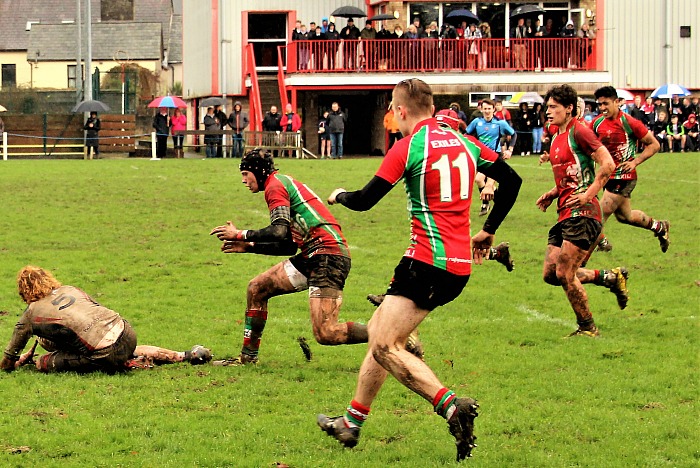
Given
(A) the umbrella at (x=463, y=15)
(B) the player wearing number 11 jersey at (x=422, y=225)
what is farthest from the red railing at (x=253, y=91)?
(B) the player wearing number 11 jersey at (x=422, y=225)

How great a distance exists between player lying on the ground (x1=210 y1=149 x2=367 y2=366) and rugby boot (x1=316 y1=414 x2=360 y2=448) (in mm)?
1599

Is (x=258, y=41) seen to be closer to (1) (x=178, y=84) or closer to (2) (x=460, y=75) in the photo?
(2) (x=460, y=75)

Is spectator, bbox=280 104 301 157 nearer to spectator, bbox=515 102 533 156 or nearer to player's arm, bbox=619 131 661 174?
spectator, bbox=515 102 533 156

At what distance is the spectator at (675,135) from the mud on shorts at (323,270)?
96.2 feet

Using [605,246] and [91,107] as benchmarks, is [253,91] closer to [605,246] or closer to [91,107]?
[91,107]

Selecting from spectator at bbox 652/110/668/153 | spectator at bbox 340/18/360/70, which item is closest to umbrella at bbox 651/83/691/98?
spectator at bbox 652/110/668/153

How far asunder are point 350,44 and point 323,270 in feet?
99.8

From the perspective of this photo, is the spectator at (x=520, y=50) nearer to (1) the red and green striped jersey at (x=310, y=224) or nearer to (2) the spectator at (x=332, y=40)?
(2) the spectator at (x=332, y=40)

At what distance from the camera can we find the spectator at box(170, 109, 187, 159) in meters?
37.8

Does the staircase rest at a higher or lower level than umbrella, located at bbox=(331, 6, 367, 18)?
lower

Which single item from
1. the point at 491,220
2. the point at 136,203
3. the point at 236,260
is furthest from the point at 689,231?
the point at 491,220

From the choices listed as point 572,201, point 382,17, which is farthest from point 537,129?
point 572,201

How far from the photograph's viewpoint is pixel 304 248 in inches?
349

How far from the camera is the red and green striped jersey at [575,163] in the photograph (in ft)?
33.0
